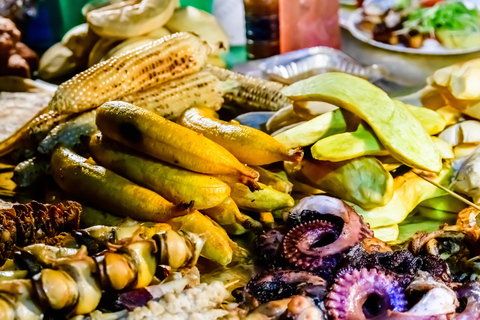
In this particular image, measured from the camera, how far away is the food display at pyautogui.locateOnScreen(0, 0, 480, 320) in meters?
0.83

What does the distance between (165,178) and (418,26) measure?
1644mm

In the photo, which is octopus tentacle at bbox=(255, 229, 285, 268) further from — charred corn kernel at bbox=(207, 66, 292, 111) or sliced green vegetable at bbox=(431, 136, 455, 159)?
charred corn kernel at bbox=(207, 66, 292, 111)

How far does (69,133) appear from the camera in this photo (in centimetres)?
144

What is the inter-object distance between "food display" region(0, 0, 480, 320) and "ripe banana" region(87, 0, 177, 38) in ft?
1.48

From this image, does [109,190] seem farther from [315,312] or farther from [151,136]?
[315,312]

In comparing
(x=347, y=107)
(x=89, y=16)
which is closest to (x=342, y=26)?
(x=89, y=16)

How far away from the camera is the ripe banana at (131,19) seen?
2098mm

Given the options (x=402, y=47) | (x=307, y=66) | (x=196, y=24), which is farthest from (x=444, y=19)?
(x=196, y=24)

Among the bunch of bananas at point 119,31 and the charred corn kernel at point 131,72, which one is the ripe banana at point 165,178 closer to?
the charred corn kernel at point 131,72

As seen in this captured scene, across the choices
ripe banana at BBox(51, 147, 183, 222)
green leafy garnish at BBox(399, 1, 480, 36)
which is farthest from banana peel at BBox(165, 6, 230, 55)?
ripe banana at BBox(51, 147, 183, 222)

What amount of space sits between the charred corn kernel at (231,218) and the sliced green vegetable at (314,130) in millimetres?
195

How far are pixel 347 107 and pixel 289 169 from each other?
0.20 meters

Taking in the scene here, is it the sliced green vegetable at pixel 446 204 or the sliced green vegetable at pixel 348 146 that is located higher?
the sliced green vegetable at pixel 348 146

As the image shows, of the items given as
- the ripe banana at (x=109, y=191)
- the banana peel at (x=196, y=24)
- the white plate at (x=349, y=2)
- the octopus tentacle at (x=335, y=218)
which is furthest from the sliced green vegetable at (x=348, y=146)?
the white plate at (x=349, y=2)
